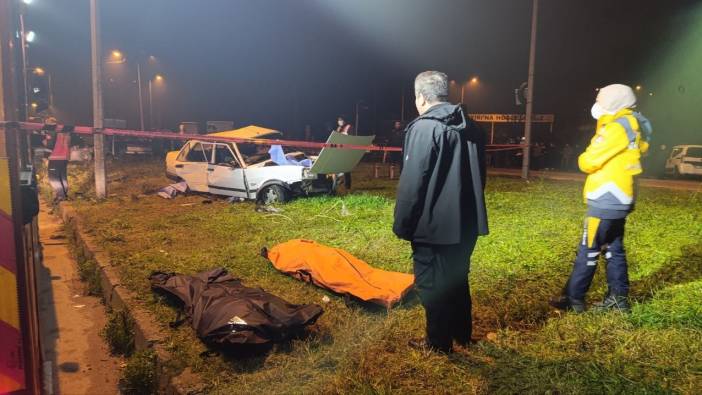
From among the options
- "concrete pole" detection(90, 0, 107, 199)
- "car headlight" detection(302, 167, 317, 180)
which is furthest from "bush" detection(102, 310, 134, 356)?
"concrete pole" detection(90, 0, 107, 199)

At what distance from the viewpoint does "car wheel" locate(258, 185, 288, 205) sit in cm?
995

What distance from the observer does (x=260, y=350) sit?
3.44 meters

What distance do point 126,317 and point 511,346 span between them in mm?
3349

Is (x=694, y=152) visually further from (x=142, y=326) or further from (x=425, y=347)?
(x=142, y=326)

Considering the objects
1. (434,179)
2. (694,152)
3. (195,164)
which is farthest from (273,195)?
(694,152)

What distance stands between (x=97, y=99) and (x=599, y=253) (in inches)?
434

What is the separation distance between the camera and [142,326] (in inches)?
157

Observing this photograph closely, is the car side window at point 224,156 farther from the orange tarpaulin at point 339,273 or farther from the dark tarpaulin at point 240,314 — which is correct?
the dark tarpaulin at point 240,314

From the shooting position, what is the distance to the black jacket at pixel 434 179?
9.39 feet

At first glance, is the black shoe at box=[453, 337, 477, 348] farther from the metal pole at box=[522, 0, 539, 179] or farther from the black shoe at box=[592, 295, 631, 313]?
the metal pole at box=[522, 0, 539, 179]

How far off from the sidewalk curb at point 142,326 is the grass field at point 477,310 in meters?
0.10

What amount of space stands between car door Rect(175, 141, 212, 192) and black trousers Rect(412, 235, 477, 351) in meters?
8.74

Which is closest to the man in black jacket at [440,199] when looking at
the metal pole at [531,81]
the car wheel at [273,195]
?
the car wheel at [273,195]

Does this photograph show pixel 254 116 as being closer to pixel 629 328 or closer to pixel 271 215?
pixel 271 215
